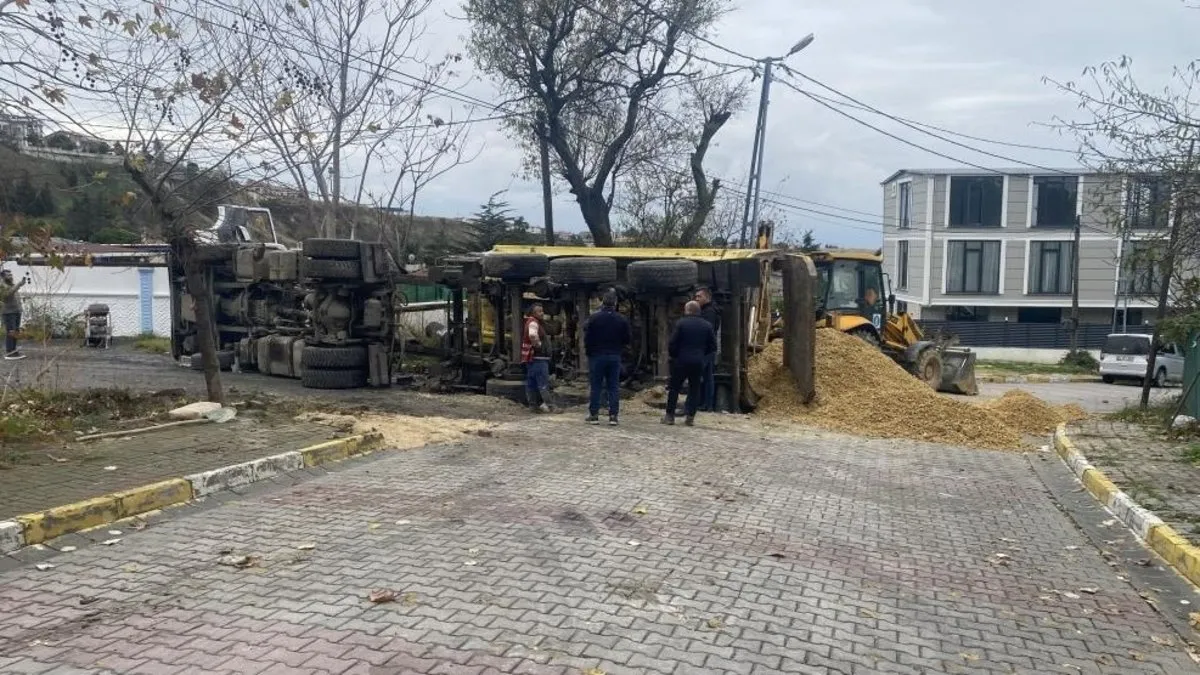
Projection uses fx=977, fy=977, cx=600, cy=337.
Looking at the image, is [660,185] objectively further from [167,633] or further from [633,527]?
[167,633]

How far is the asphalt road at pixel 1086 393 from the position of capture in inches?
848

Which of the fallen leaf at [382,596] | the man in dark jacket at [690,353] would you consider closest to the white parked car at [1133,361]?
the man in dark jacket at [690,353]

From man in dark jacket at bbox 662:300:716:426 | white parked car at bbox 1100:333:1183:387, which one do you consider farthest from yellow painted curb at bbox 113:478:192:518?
white parked car at bbox 1100:333:1183:387

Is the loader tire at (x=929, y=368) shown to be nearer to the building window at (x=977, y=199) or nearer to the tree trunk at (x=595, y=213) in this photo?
the tree trunk at (x=595, y=213)

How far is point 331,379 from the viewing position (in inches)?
600

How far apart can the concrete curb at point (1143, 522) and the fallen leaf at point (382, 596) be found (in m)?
5.41

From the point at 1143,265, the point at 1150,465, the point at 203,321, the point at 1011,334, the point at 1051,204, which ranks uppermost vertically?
the point at 1051,204

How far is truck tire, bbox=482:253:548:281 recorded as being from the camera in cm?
1398

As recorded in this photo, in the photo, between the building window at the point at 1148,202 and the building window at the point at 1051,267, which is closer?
the building window at the point at 1148,202

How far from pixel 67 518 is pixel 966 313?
46.1 metres

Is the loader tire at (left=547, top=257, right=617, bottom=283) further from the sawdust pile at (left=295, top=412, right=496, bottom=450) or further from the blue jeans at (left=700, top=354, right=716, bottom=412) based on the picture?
the sawdust pile at (left=295, top=412, right=496, bottom=450)

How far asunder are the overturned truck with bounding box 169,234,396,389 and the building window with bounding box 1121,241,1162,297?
10.7 meters

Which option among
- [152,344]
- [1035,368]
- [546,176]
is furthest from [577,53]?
[1035,368]

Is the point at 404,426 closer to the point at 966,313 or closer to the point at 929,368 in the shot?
the point at 929,368
